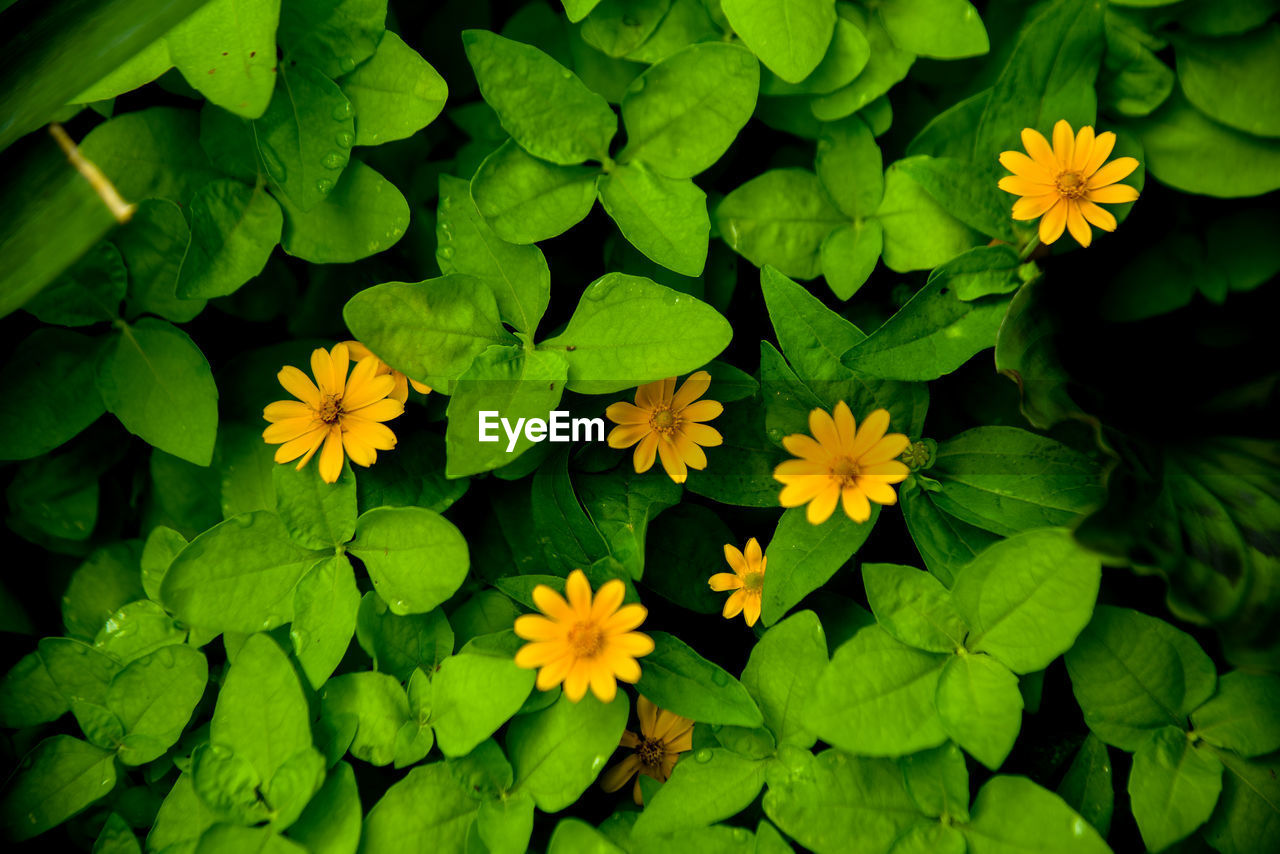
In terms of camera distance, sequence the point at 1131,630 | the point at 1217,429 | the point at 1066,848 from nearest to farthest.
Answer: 1. the point at 1066,848
2. the point at 1131,630
3. the point at 1217,429

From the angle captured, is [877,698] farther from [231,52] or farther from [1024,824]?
[231,52]

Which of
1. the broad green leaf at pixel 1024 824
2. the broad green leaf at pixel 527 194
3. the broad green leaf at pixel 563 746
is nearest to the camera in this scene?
the broad green leaf at pixel 1024 824

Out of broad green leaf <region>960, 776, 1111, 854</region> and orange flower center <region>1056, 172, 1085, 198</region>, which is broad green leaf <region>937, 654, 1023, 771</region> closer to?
broad green leaf <region>960, 776, 1111, 854</region>

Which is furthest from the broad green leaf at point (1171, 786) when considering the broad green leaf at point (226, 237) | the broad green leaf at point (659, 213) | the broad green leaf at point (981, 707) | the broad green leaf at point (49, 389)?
the broad green leaf at point (49, 389)

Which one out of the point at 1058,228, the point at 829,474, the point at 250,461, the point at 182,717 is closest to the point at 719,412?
the point at 829,474

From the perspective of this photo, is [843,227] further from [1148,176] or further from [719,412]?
[1148,176]

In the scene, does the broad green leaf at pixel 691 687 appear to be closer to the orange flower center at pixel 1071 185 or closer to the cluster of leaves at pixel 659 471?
the cluster of leaves at pixel 659 471
